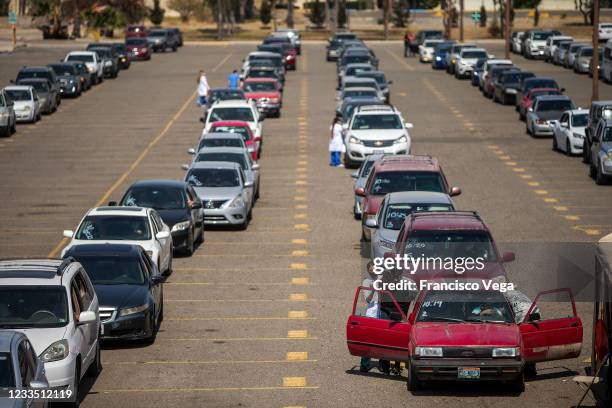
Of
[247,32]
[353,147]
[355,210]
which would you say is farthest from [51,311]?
[247,32]

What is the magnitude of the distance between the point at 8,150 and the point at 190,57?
4449 centimetres

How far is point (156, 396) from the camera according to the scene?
16.7m

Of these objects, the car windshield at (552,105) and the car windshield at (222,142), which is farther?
the car windshield at (552,105)

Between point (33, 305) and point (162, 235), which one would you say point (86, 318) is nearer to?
point (33, 305)

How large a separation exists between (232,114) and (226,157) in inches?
401

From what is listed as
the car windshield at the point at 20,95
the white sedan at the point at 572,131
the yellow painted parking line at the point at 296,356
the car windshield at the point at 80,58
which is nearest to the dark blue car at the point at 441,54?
the car windshield at the point at 80,58

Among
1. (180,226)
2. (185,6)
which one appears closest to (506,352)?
(180,226)

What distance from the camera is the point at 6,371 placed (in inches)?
509

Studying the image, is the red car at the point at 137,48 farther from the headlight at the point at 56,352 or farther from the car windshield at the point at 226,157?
the headlight at the point at 56,352

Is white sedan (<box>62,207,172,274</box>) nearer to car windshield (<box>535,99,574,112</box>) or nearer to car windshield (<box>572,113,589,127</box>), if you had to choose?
car windshield (<box>572,113,589,127</box>)

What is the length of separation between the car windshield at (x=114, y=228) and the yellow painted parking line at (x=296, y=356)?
620 cm

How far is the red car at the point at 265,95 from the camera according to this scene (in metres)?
53.5

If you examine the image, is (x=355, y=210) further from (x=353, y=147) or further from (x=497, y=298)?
(x=497, y=298)

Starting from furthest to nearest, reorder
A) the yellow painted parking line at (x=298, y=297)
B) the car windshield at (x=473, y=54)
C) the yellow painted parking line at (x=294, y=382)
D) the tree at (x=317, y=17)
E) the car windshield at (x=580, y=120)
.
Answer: the tree at (x=317, y=17) < the car windshield at (x=473, y=54) < the car windshield at (x=580, y=120) < the yellow painted parking line at (x=298, y=297) < the yellow painted parking line at (x=294, y=382)
